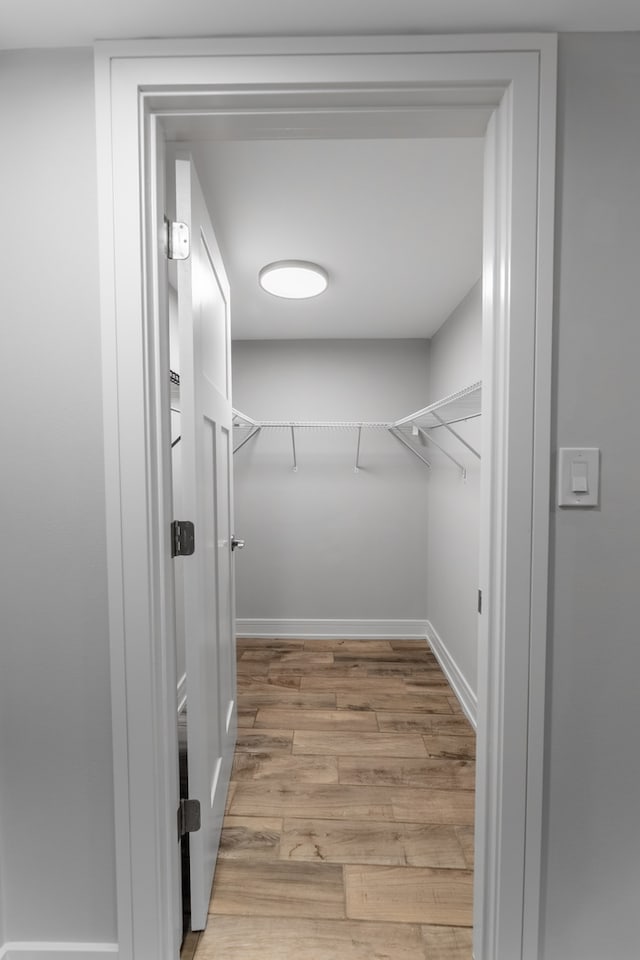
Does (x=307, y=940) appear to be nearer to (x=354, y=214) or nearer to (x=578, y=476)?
(x=578, y=476)

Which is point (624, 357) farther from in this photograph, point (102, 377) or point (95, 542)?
point (95, 542)

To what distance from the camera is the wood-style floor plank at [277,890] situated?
129cm

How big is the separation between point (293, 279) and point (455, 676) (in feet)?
7.45

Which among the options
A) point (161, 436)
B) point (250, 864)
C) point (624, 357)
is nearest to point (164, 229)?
point (161, 436)

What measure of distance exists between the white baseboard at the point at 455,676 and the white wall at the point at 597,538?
0.87 meters

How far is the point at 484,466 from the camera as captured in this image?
3.48 feet

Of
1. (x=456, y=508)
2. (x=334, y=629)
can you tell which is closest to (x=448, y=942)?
(x=456, y=508)

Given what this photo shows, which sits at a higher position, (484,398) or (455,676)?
(484,398)

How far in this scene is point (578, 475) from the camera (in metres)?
0.99

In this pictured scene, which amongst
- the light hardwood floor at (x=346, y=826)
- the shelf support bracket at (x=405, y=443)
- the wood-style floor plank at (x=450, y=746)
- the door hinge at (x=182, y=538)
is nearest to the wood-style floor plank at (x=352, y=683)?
the light hardwood floor at (x=346, y=826)

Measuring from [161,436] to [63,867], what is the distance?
3.42 ft

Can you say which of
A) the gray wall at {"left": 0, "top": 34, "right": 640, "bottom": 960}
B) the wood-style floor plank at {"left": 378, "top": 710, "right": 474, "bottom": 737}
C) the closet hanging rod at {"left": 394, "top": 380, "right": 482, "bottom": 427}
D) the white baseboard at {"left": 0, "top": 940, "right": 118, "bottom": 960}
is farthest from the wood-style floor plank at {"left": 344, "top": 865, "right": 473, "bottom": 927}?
the closet hanging rod at {"left": 394, "top": 380, "right": 482, "bottom": 427}

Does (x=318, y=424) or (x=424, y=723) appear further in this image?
(x=318, y=424)

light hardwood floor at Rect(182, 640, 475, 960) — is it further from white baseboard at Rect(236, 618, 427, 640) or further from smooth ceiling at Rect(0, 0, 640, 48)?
smooth ceiling at Rect(0, 0, 640, 48)
